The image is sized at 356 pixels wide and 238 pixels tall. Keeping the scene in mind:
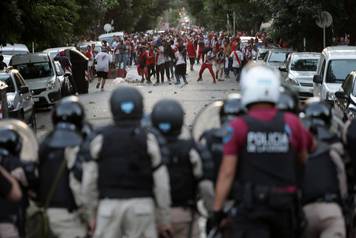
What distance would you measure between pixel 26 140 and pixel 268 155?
2267 millimetres

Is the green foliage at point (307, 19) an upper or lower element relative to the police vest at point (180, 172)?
lower

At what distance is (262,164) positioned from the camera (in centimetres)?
490

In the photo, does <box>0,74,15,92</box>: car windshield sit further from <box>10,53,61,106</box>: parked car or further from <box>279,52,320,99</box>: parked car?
<box>279,52,320,99</box>: parked car

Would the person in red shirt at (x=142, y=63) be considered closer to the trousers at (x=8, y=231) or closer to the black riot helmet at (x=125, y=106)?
the trousers at (x=8, y=231)

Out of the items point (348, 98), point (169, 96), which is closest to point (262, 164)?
point (348, 98)

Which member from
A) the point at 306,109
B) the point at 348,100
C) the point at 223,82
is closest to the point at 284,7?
the point at 223,82

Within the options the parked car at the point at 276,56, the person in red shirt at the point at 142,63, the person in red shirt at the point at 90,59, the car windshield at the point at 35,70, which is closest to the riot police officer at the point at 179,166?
the car windshield at the point at 35,70

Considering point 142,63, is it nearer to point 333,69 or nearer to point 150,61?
point 150,61

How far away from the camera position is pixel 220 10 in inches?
2625

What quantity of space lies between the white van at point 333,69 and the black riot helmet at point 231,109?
457 inches

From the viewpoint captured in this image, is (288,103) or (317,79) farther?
(317,79)

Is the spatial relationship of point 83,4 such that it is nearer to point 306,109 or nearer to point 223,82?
point 223,82

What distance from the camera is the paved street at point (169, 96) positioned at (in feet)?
69.4

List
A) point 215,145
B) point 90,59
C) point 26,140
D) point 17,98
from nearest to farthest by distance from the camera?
1. point 215,145
2. point 26,140
3. point 17,98
4. point 90,59
